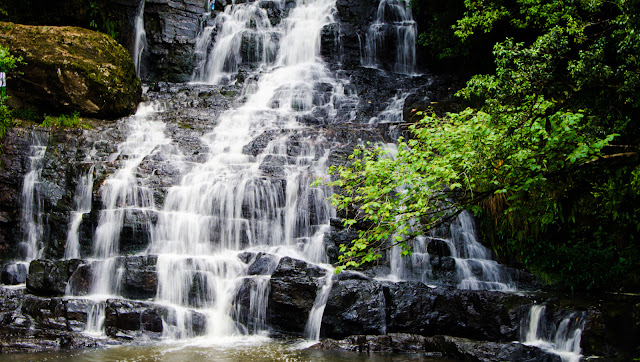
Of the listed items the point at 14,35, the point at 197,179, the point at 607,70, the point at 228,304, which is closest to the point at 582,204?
the point at 607,70

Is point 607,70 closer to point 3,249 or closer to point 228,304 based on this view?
point 228,304

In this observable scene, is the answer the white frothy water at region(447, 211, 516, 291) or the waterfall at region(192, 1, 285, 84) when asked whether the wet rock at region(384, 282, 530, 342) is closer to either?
the white frothy water at region(447, 211, 516, 291)

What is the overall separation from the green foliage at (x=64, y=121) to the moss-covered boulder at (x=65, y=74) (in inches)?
14.0

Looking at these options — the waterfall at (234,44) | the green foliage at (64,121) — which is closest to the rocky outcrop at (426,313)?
the green foliage at (64,121)

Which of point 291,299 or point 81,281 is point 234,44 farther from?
point 291,299

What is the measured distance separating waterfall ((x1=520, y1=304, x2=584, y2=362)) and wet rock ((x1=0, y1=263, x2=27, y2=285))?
32.7ft

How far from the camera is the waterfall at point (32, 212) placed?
11.8 metres

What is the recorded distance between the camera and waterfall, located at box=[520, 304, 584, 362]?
8.14m

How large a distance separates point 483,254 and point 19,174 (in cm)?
1135

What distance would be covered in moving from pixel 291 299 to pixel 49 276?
4777 millimetres

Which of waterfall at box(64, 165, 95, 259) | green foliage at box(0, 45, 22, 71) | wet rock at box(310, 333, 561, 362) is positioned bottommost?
wet rock at box(310, 333, 561, 362)

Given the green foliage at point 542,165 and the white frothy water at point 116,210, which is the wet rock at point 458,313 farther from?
the white frothy water at point 116,210

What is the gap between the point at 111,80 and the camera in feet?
52.7

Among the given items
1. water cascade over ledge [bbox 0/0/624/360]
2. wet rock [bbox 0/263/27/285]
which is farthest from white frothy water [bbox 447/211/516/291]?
wet rock [bbox 0/263/27/285]
